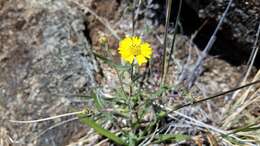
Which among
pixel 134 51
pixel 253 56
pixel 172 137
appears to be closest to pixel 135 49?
pixel 134 51

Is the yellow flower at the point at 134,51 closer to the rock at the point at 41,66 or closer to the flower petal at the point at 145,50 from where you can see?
the flower petal at the point at 145,50

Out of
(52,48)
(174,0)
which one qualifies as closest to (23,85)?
(52,48)

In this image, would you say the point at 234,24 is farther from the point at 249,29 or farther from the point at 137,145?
the point at 137,145

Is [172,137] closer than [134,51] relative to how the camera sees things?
No

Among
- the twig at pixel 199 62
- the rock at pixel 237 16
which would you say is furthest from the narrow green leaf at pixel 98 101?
the rock at pixel 237 16

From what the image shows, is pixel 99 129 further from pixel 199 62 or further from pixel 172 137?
pixel 199 62

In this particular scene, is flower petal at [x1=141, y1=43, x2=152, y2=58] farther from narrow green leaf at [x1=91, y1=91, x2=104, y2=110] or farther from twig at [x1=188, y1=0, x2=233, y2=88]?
twig at [x1=188, y1=0, x2=233, y2=88]

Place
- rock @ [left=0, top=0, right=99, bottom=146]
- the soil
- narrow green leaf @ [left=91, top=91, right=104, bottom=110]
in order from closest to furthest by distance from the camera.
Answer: narrow green leaf @ [left=91, top=91, right=104, bottom=110]
rock @ [left=0, top=0, right=99, bottom=146]
the soil

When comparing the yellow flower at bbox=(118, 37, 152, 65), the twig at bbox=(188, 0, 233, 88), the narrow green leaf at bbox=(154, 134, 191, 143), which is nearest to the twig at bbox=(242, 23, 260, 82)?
the twig at bbox=(188, 0, 233, 88)
